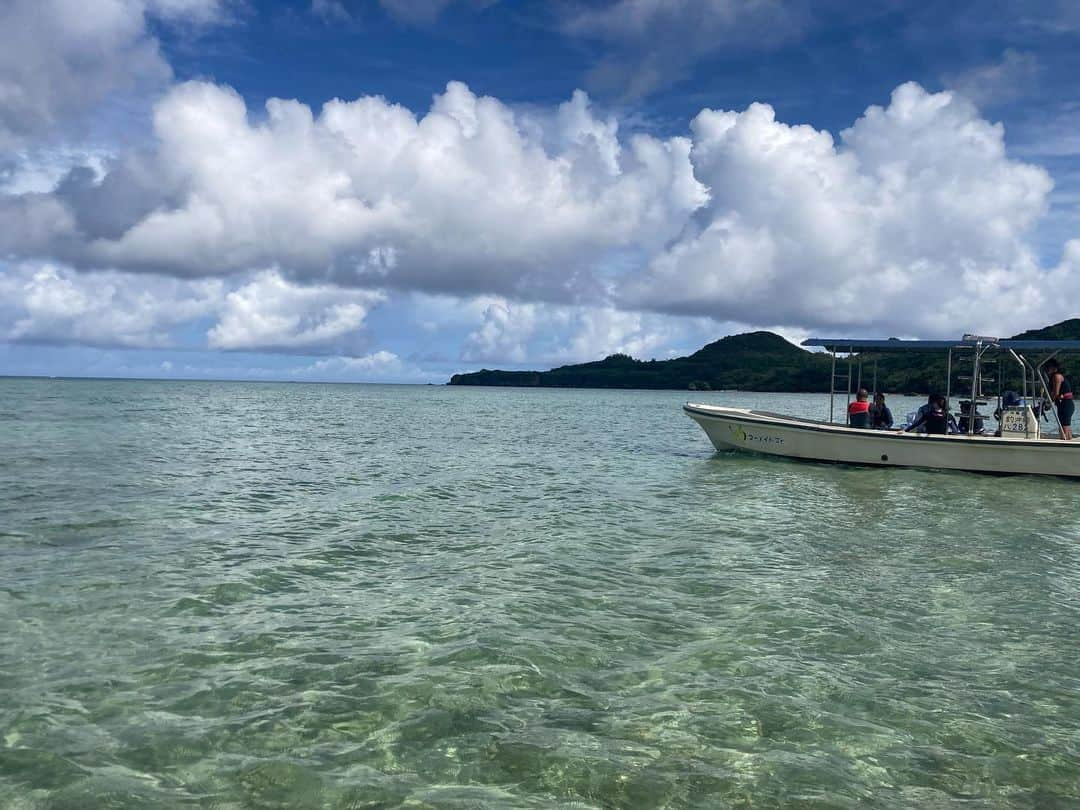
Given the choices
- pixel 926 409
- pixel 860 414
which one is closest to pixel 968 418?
pixel 926 409

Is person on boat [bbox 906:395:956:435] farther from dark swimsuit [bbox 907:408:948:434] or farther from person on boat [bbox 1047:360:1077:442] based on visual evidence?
person on boat [bbox 1047:360:1077:442]

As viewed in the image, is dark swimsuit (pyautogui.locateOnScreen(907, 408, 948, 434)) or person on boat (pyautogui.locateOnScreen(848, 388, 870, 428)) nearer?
dark swimsuit (pyautogui.locateOnScreen(907, 408, 948, 434))

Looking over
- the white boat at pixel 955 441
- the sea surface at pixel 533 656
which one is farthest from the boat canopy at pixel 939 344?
the sea surface at pixel 533 656

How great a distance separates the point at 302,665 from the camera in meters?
7.91

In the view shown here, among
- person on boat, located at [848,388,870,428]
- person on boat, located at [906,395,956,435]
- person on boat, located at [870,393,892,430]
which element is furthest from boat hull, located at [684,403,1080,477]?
person on boat, located at [870,393,892,430]

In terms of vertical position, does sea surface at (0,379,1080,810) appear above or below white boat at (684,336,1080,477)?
below

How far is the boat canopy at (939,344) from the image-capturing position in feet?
79.7

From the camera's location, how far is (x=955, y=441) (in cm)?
2459

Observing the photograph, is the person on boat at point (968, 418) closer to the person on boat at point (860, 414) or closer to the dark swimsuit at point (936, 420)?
the dark swimsuit at point (936, 420)

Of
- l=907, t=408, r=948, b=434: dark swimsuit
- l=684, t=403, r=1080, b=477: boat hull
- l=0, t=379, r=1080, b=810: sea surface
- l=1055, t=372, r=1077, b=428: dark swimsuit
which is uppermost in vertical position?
l=1055, t=372, r=1077, b=428: dark swimsuit

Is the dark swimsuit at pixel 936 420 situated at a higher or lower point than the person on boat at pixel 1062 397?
lower

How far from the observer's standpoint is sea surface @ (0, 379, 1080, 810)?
5.78 metres

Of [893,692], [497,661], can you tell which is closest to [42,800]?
[497,661]

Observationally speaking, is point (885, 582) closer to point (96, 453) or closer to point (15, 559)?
point (15, 559)
